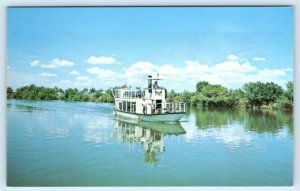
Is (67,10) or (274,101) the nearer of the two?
(67,10)

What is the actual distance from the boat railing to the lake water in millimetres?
198

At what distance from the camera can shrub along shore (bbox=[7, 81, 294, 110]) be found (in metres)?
5.16

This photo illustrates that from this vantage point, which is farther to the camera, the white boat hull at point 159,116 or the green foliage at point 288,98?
the white boat hull at point 159,116

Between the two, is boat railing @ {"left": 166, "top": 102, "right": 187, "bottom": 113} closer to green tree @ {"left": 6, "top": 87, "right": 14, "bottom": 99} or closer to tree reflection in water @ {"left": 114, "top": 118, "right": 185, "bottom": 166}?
tree reflection in water @ {"left": 114, "top": 118, "right": 185, "bottom": 166}

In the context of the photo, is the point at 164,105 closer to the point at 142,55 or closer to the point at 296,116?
the point at 142,55

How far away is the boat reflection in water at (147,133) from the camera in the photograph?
5223mm

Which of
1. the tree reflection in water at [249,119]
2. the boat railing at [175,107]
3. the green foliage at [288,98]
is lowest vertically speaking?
the tree reflection in water at [249,119]

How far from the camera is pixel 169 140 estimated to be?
527cm

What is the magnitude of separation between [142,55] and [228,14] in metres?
0.99

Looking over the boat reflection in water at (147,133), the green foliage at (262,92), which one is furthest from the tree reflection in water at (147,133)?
the green foliage at (262,92)

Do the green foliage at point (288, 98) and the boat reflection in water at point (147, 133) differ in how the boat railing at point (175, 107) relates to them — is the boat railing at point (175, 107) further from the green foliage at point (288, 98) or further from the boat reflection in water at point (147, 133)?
the green foliage at point (288, 98)

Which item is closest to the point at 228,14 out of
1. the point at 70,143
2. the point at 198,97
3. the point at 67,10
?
the point at 198,97

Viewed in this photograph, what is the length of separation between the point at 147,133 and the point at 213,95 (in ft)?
2.74

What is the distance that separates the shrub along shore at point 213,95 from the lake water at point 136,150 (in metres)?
0.09
